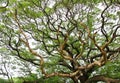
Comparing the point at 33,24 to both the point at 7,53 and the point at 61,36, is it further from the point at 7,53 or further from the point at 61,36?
the point at 7,53

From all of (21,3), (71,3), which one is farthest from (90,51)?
(21,3)

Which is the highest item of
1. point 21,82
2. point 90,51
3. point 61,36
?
point 61,36

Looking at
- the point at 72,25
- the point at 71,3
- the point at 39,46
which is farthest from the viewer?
the point at 39,46

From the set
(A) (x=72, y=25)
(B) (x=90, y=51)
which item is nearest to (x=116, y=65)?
(B) (x=90, y=51)

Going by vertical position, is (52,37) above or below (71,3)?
below

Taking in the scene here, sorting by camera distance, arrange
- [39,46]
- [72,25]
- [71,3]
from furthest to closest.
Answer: [39,46]
[72,25]
[71,3]

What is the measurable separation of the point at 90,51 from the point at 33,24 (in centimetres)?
275

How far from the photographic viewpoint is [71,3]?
39.3 ft

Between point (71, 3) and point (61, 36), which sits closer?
point (71, 3)

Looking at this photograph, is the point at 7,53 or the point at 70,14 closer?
the point at 70,14

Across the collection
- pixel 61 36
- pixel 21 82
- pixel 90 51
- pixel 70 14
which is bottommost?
pixel 21 82

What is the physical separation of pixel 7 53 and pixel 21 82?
1.66 metres

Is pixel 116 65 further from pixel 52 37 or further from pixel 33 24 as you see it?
pixel 33 24

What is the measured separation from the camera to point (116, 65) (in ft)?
43.0
